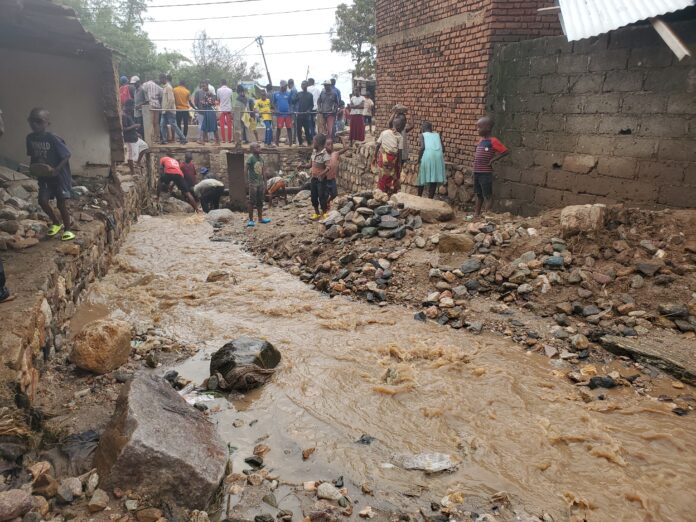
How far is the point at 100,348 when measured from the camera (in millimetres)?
4562

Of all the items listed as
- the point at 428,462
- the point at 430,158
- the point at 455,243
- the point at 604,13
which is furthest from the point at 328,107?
the point at 428,462

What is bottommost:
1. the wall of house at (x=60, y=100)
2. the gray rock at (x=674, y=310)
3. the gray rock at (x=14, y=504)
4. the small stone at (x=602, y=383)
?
the small stone at (x=602, y=383)

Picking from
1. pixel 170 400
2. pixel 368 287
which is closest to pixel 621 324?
pixel 368 287

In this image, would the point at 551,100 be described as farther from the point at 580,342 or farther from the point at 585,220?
the point at 580,342

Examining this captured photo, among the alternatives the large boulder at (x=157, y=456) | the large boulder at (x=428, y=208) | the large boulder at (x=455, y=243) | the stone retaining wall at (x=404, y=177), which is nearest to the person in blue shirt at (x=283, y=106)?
the stone retaining wall at (x=404, y=177)

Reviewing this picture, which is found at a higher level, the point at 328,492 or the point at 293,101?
the point at 293,101

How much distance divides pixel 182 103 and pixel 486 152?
9638 mm

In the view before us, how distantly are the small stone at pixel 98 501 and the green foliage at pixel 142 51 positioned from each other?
76.0 feet

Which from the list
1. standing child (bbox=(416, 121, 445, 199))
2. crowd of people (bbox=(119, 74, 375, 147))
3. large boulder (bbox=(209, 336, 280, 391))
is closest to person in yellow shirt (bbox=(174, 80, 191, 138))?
crowd of people (bbox=(119, 74, 375, 147))

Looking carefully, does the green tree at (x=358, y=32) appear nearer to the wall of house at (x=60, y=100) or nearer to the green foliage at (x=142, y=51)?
the green foliage at (x=142, y=51)

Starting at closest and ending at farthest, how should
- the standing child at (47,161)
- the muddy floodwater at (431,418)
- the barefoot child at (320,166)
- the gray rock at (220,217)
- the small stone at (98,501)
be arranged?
the small stone at (98,501), the muddy floodwater at (431,418), the standing child at (47,161), the barefoot child at (320,166), the gray rock at (220,217)

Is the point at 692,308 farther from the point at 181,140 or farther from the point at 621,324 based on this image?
the point at 181,140

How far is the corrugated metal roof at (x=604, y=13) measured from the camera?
5.37 m

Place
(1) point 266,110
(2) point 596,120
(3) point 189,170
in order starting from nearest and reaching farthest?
(2) point 596,120
(3) point 189,170
(1) point 266,110
